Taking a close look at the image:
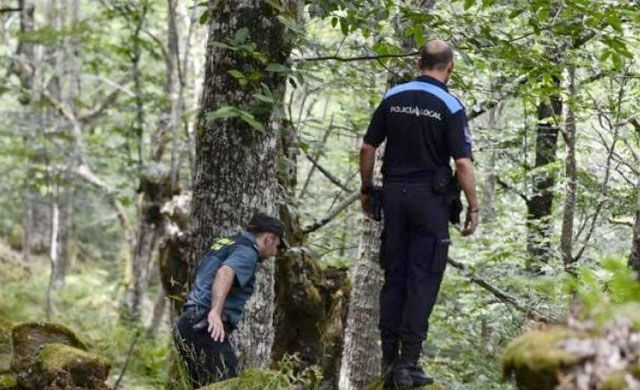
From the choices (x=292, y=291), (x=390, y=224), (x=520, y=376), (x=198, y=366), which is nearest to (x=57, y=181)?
(x=292, y=291)

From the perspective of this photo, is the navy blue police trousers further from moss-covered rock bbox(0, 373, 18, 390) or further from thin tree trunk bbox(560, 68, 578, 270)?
thin tree trunk bbox(560, 68, 578, 270)

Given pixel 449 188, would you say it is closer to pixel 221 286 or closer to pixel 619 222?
pixel 221 286

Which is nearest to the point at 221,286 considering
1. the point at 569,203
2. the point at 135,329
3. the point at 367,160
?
the point at 367,160

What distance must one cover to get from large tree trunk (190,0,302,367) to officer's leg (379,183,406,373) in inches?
51.1

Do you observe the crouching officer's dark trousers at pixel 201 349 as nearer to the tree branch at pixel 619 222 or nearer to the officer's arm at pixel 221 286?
the officer's arm at pixel 221 286

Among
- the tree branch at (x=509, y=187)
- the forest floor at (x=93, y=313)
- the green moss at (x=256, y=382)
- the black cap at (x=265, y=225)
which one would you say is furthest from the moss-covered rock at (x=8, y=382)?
the tree branch at (x=509, y=187)

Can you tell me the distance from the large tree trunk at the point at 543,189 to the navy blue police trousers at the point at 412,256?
5020 mm

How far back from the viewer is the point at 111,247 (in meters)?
29.9

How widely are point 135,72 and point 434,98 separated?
34.6 feet

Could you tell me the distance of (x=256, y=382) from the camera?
450cm

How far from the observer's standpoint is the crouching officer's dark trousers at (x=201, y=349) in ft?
17.7

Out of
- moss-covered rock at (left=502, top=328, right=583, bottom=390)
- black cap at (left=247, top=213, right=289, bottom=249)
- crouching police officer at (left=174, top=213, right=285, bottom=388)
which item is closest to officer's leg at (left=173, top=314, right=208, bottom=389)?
crouching police officer at (left=174, top=213, right=285, bottom=388)

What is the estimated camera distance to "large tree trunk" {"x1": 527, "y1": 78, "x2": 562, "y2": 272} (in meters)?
10.0

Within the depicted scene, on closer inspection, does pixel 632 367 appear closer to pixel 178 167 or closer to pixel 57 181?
pixel 178 167
